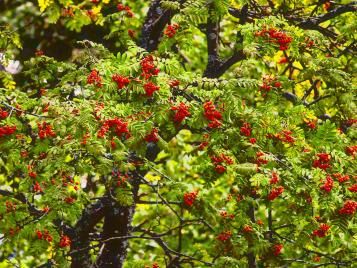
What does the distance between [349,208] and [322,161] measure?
0.61m

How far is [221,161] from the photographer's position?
264 inches

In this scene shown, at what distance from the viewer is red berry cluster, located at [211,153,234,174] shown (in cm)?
666

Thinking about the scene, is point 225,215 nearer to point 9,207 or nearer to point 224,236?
point 224,236

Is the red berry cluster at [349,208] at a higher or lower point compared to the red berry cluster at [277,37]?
lower

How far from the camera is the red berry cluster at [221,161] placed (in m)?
6.66

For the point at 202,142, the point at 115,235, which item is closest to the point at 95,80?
the point at 202,142

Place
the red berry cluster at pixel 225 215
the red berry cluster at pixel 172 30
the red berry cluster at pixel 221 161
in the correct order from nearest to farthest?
the red berry cluster at pixel 221 161 < the red berry cluster at pixel 225 215 < the red berry cluster at pixel 172 30

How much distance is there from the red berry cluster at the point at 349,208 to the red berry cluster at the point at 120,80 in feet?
8.17

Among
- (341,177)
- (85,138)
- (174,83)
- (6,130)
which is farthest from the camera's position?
(174,83)

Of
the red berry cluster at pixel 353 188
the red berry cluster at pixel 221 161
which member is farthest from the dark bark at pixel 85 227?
the red berry cluster at pixel 353 188

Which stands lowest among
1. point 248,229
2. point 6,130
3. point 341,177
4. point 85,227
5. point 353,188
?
point 248,229

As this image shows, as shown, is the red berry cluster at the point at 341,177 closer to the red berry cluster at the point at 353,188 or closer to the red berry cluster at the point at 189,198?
the red berry cluster at the point at 353,188

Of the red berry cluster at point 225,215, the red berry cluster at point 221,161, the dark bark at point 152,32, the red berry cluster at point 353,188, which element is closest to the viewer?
the red berry cluster at point 353,188

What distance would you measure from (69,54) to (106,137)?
10.5 metres
